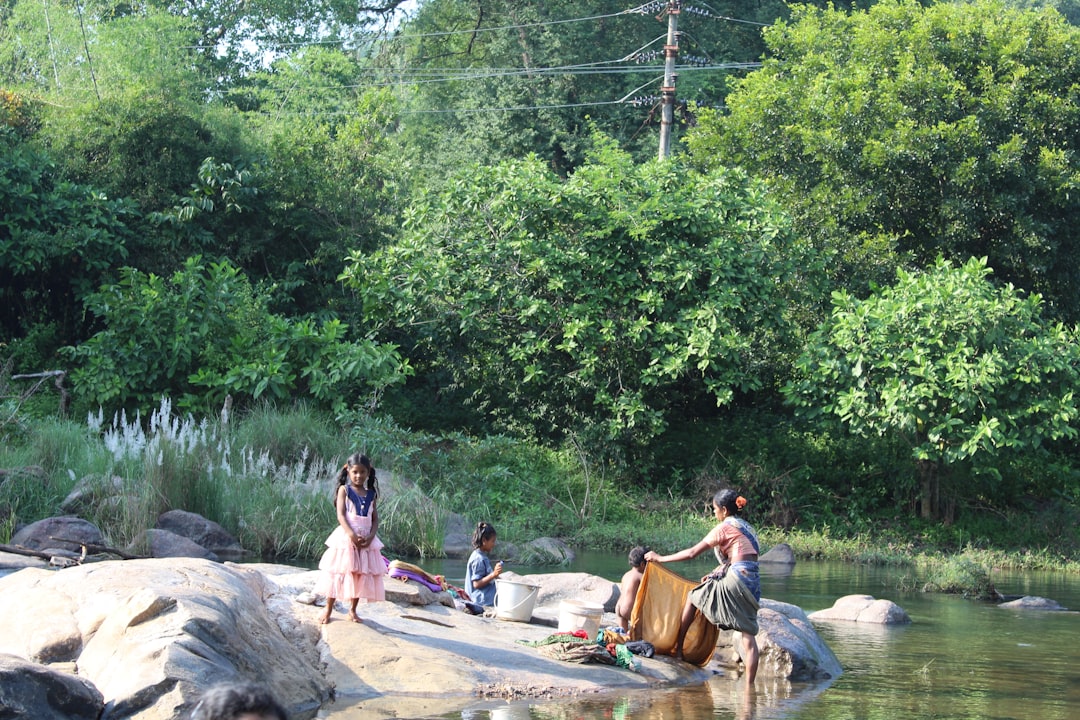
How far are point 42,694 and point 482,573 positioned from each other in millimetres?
5531

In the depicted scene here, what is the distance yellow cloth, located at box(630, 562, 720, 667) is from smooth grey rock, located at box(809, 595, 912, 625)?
3537mm

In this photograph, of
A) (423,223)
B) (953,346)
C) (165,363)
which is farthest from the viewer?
(423,223)

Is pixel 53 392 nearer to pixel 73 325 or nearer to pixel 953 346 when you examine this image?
pixel 73 325

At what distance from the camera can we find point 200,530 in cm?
1436

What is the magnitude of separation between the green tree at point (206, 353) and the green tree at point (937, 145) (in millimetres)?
8586

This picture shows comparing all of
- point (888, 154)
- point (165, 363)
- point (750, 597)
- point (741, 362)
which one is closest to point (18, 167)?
point (165, 363)

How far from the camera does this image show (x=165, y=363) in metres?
20.5

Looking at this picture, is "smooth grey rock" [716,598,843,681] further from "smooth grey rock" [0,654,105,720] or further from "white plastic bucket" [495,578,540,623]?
"smooth grey rock" [0,654,105,720]

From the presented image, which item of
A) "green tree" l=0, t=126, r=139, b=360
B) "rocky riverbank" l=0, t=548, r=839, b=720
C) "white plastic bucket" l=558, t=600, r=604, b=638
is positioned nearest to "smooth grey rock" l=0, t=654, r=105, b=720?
"rocky riverbank" l=0, t=548, r=839, b=720

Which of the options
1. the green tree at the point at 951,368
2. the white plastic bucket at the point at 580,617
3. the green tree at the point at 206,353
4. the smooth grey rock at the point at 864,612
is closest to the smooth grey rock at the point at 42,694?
the white plastic bucket at the point at 580,617

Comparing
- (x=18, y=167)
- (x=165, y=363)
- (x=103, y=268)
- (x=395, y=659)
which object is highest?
(x=18, y=167)

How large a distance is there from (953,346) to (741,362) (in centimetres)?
355

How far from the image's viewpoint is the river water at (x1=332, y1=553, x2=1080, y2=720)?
865 cm

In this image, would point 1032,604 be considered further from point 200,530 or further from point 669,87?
point 669,87
